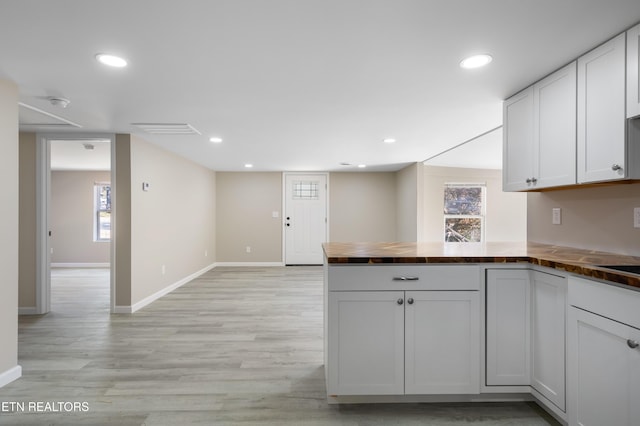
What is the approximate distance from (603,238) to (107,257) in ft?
27.8

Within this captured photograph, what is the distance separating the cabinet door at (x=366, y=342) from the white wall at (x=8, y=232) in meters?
2.30

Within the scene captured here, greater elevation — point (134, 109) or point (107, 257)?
point (134, 109)

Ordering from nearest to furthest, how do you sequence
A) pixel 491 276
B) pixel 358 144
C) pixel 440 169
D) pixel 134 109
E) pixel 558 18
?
pixel 558 18, pixel 491 276, pixel 134 109, pixel 358 144, pixel 440 169

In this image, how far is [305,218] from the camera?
7766mm

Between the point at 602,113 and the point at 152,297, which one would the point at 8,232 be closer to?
the point at 152,297

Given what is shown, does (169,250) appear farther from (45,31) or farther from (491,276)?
(491,276)

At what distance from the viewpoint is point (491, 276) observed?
2.08 metres

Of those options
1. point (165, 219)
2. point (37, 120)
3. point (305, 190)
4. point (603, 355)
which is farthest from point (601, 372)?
point (305, 190)

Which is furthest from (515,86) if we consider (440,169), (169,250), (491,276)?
(169,250)

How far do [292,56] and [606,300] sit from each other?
2.03 m

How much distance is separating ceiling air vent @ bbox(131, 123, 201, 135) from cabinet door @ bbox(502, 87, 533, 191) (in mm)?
3042

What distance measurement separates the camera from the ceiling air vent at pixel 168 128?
11.8 ft

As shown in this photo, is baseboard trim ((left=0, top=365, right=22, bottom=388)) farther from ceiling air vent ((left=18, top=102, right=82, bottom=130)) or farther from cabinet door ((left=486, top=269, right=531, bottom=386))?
cabinet door ((left=486, top=269, right=531, bottom=386))

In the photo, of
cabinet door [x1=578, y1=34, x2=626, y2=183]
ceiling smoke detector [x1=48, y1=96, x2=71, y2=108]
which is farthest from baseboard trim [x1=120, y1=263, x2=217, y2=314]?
cabinet door [x1=578, y1=34, x2=626, y2=183]
